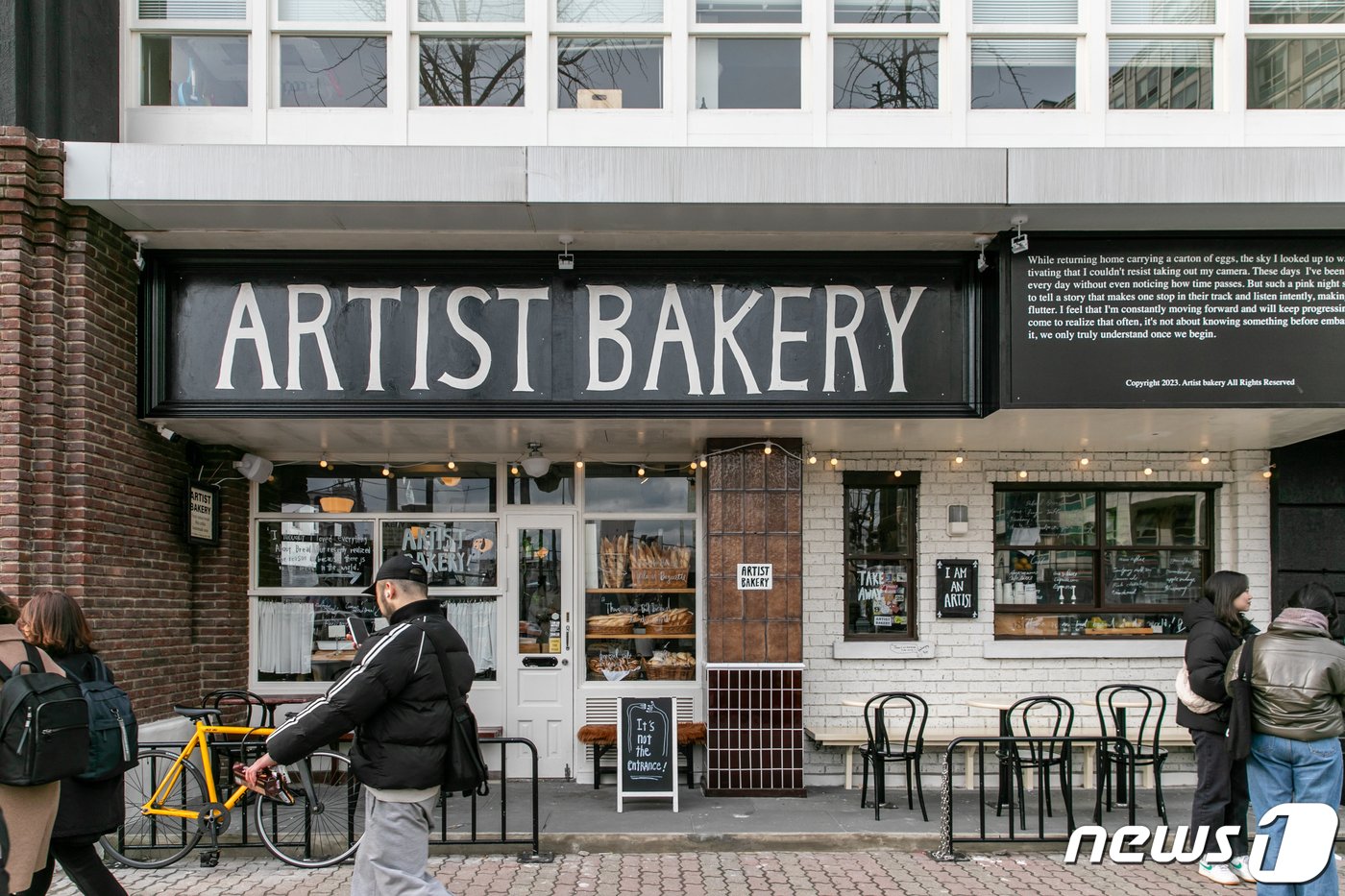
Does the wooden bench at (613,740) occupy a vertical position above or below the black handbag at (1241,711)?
below

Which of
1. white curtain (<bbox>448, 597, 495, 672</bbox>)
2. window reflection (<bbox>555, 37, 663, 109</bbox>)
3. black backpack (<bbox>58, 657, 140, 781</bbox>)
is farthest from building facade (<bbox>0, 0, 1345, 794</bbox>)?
black backpack (<bbox>58, 657, 140, 781</bbox>)

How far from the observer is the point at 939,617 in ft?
32.1

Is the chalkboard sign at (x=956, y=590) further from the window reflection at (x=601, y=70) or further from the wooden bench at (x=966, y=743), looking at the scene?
the window reflection at (x=601, y=70)

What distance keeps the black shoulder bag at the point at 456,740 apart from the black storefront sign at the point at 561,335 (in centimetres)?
338

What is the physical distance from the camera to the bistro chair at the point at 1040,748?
7727mm

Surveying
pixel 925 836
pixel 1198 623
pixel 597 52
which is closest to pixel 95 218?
pixel 597 52

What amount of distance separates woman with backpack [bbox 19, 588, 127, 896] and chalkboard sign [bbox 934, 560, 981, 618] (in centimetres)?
678

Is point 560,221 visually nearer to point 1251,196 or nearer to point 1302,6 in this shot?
point 1251,196

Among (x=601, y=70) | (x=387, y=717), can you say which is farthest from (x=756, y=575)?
(x=387, y=717)

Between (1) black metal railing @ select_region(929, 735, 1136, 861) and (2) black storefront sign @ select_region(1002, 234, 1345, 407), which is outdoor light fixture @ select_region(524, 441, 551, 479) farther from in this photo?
(1) black metal railing @ select_region(929, 735, 1136, 861)

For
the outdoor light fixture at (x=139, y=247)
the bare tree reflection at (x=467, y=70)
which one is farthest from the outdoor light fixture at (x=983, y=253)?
the outdoor light fixture at (x=139, y=247)

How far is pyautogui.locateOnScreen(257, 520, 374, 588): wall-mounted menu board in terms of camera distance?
33.5 ft

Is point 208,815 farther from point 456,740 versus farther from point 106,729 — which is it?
point 456,740

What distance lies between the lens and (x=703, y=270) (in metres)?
8.43
